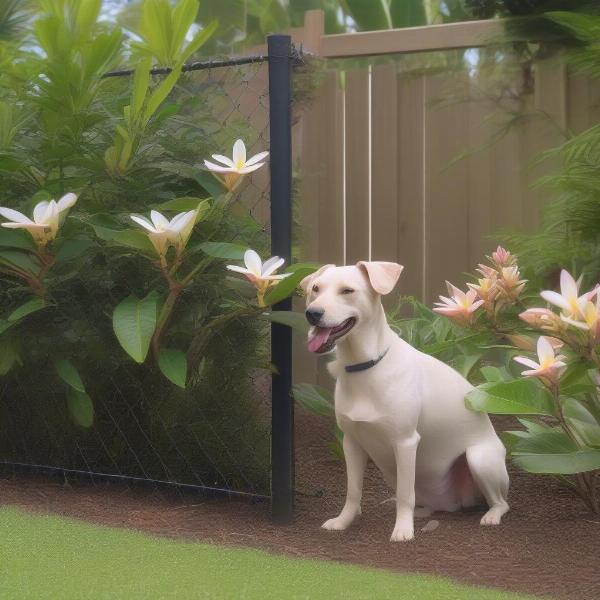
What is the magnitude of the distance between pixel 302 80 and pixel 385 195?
37.1 inches

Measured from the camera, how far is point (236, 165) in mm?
3668

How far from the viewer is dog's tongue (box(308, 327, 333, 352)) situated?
3.27 metres

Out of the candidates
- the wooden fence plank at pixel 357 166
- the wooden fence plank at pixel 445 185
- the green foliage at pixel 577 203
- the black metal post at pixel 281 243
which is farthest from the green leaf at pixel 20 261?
the wooden fence plank at pixel 445 185

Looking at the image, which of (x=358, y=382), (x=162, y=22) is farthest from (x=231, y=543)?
(x=162, y=22)

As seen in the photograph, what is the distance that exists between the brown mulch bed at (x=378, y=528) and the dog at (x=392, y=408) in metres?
0.11

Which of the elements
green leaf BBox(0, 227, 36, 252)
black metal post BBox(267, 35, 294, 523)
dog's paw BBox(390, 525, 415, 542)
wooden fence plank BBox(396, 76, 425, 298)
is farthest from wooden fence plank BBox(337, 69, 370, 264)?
dog's paw BBox(390, 525, 415, 542)

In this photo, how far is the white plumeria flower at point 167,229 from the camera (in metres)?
3.45

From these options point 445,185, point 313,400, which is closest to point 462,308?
point 313,400

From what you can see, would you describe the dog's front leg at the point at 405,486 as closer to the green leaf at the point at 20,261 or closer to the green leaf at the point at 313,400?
the green leaf at the point at 313,400

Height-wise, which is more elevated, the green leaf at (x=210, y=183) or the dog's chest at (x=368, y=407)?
the green leaf at (x=210, y=183)

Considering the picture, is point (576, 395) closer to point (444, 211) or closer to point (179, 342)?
point (179, 342)

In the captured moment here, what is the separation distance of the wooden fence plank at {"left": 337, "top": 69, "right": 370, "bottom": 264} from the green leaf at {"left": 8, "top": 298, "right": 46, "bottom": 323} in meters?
2.63

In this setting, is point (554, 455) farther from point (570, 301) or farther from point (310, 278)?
point (310, 278)

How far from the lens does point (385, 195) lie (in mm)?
6004
